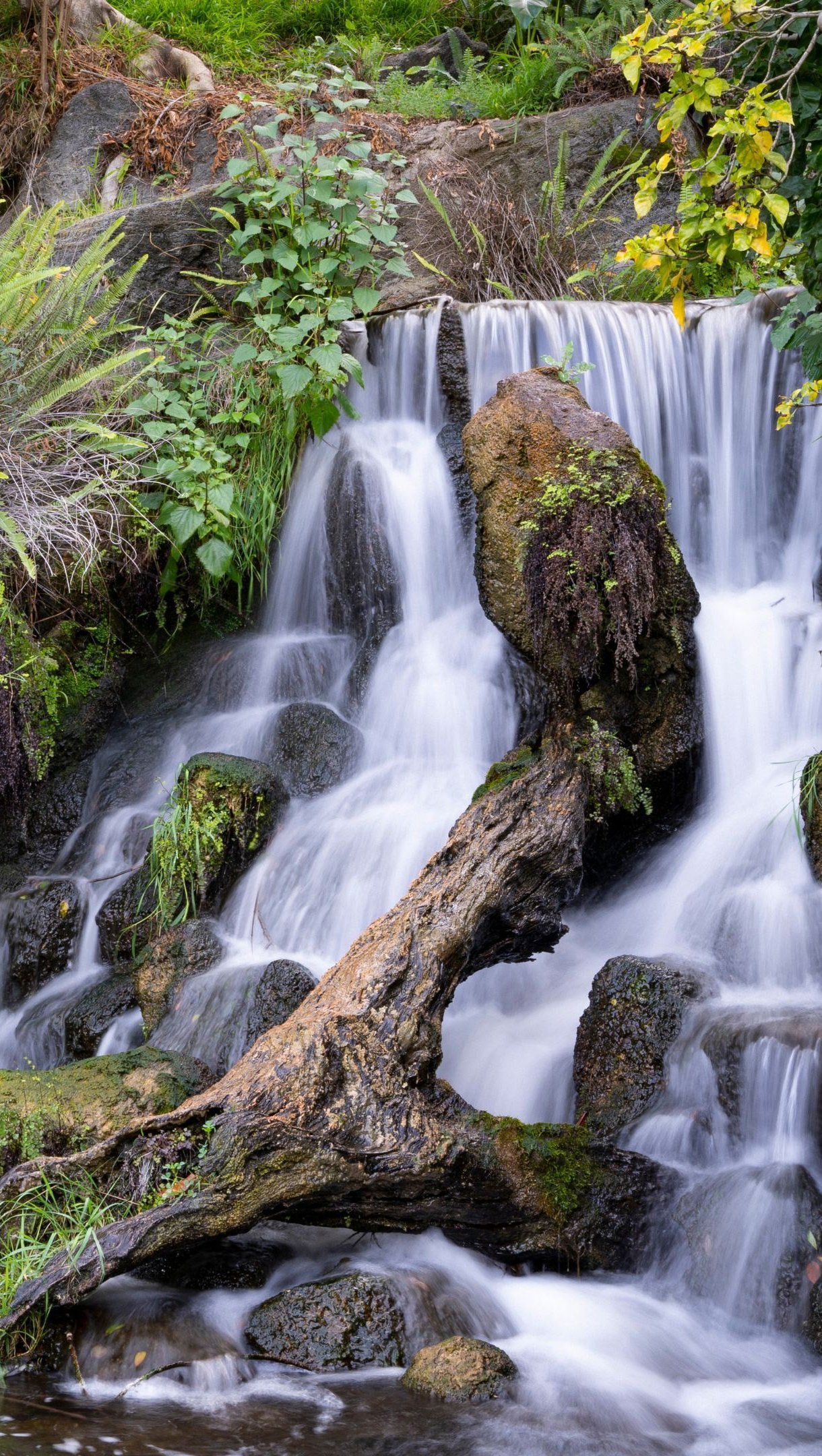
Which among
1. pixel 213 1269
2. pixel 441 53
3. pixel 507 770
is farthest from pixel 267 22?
pixel 213 1269

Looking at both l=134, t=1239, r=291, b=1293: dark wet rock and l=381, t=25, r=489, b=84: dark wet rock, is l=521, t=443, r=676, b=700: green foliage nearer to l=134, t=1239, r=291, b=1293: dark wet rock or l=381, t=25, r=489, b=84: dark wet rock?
l=134, t=1239, r=291, b=1293: dark wet rock

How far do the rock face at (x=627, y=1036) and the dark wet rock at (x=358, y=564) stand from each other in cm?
308

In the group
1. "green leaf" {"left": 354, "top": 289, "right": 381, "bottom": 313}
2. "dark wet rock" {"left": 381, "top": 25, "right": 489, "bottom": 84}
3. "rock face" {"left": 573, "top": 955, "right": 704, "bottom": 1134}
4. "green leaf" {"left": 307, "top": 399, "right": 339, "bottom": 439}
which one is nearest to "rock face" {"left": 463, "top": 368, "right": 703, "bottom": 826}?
"rock face" {"left": 573, "top": 955, "right": 704, "bottom": 1134}

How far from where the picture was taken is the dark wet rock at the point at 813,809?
519 cm

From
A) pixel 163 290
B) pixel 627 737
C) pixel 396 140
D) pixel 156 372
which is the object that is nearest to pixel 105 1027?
pixel 627 737

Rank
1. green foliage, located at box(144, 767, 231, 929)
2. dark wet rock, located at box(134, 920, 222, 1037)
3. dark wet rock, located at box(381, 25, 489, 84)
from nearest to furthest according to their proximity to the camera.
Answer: dark wet rock, located at box(134, 920, 222, 1037)
green foliage, located at box(144, 767, 231, 929)
dark wet rock, located at box(381, 25, 489, 84)

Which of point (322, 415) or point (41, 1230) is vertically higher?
point (322, 415)

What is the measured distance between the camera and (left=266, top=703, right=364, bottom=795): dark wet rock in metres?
6.48

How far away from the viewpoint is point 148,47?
12.0 m

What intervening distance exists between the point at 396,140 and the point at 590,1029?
861 centimetres

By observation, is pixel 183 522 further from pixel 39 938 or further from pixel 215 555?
pixel 39 938

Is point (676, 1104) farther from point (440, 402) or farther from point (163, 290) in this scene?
point (163, 290)

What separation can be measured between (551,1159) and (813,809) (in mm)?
1992

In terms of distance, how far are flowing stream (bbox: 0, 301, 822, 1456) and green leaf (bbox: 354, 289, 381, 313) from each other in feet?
1.42
